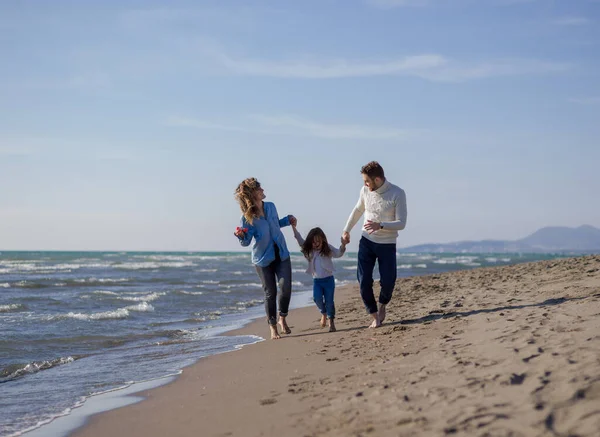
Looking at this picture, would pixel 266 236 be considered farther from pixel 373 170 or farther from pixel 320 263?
pixel 373 170

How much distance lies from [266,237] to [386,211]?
4.51 ft

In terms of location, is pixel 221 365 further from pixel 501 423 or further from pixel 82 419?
pixel 501 423

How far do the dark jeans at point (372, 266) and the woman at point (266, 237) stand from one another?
855 mm

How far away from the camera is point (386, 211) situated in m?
7.20

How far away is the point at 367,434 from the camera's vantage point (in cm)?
343

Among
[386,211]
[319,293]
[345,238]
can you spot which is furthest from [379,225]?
[319,293]

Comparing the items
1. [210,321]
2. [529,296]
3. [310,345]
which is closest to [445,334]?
[310,345]

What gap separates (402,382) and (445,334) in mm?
1963

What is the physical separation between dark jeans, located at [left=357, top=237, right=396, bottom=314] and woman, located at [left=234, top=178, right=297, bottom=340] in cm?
85

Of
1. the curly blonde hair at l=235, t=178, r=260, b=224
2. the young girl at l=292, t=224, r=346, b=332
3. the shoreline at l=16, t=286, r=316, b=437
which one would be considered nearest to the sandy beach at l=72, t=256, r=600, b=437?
the shoreline at l=16, t=286, r=316, b=437

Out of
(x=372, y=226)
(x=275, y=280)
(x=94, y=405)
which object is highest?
(x=372, y=226)

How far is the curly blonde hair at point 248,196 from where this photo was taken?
741 cm

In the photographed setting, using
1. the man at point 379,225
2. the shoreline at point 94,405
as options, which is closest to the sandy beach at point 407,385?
the shoreline at point 94,405

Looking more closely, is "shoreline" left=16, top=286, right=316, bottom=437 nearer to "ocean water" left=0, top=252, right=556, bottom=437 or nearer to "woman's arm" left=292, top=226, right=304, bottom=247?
"ocean water" left=0, top=252, right=556, bottom=437
